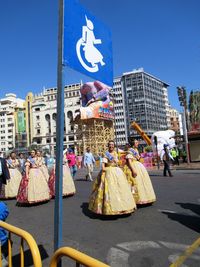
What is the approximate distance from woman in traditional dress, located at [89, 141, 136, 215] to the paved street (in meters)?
0.26

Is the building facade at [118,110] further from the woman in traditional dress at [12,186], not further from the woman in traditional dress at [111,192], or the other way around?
the woman in traditional dress at [111,192]

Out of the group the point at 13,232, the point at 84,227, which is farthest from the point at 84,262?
the point at 84,227

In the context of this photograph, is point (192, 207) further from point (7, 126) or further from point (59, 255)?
point (7, 126)

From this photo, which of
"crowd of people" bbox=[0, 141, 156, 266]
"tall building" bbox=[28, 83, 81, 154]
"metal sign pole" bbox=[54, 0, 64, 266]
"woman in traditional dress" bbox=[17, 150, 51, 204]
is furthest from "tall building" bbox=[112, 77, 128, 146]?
"metal sign pole" bbox=[54, 0, 64, 266]

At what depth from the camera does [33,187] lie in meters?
9.11

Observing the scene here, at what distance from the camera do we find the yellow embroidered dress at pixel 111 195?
641cm

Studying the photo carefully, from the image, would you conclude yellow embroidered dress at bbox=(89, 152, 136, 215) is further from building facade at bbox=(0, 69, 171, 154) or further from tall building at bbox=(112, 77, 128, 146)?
tall building at bbox=(112, 77, 128, 146)

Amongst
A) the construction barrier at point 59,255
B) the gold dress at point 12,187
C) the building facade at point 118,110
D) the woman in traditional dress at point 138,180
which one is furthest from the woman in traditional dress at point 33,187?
the building facade at point 118,110

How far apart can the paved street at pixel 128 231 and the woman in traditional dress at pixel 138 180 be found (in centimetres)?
27

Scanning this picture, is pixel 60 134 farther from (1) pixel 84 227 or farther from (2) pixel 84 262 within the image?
(1) pixel 84 227

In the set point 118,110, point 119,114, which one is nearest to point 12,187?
point 119,114

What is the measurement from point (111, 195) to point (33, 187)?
139 inches

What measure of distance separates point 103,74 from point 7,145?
136m

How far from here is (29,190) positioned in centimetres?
907
